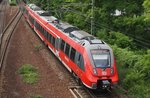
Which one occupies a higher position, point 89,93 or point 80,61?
point 80,61

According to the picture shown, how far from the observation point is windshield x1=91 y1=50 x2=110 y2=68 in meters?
20.1

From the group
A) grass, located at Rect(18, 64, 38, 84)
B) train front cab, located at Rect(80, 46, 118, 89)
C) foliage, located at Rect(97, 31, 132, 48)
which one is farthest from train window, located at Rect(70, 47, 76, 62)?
foliage, located at Rect(97, 31, 132, 48)

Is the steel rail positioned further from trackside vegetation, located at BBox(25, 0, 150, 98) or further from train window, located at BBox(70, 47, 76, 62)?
trackside vegetation, located at BBox(25, 0, 150, 98)

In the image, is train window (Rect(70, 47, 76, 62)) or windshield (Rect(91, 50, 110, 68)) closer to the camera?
windshield (Rect(91, 50, 110, 68))

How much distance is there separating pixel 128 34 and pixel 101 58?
11.7 m

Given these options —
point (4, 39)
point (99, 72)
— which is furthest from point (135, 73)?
point (4, 39)

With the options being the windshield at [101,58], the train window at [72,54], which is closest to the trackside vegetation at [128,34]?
the windshield at [101,58]

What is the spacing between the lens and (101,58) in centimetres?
2038

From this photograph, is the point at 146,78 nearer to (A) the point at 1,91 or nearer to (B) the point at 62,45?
(B) the point at 62,45

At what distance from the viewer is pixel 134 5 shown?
30.5 meters

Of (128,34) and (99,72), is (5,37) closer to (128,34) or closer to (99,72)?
(128,34)

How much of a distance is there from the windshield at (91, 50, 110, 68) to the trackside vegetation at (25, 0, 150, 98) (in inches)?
96.5

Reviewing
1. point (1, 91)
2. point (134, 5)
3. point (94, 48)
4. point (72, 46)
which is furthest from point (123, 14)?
point (1, 91)

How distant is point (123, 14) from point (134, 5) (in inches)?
85.5
